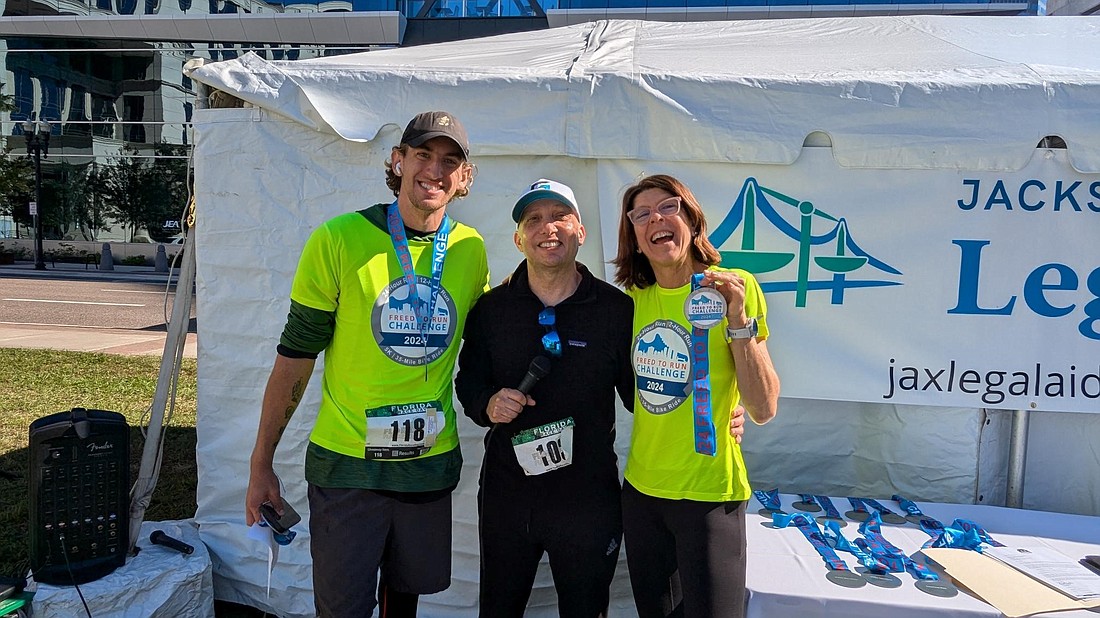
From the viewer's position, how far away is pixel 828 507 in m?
2.62

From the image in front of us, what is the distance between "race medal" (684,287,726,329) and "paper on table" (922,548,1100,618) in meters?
1.19

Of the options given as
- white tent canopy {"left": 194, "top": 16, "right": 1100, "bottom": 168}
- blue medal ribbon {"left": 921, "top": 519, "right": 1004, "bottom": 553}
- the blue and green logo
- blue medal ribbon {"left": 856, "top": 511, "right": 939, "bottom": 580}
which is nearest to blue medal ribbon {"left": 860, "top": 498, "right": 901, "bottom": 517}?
blue medal ribbon {"left": 856, "top": 511, "right": 939, "bottom": 580}

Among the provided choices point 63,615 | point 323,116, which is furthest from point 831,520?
Result: point 63,615

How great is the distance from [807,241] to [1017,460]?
1.26 meters

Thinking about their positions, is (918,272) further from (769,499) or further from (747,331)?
(747,331)

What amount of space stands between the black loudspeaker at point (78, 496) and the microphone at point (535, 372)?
1.81m

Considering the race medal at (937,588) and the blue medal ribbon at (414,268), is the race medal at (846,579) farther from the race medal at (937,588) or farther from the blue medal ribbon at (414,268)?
the blue medal ribbon at (414,268)

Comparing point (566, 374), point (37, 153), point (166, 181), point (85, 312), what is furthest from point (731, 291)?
point (166, 181)

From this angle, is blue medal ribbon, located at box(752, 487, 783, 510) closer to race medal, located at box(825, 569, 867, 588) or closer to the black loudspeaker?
race medal, located at box(825, 569, 867, 588)

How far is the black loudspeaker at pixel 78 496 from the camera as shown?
8.29ft

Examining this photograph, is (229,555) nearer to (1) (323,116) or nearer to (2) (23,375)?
(1) (323,116)

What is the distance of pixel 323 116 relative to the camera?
2.71 m

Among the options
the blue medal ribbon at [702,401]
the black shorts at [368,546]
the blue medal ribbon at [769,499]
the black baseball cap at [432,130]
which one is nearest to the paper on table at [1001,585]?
the blue medal ribbon at [769,499]

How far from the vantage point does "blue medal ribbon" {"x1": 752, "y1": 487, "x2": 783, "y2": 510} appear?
260cm
